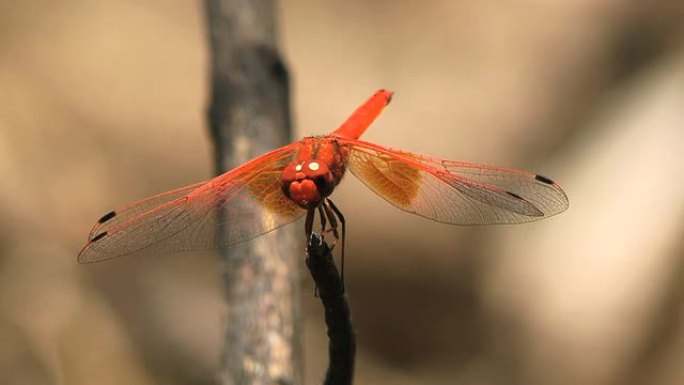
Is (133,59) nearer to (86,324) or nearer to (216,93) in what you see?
(86,324)

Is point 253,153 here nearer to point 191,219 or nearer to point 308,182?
point 191,219

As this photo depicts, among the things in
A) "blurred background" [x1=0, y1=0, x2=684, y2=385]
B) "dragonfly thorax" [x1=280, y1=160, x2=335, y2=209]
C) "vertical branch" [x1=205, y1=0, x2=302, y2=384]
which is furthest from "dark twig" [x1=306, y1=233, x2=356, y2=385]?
"blurred background" [x1=0, y1=0, x2=684, y2=385]

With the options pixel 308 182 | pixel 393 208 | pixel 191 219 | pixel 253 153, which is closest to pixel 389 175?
pixel 308 182

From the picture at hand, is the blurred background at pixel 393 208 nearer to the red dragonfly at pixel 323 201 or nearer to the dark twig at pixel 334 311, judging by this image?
the red dragonfly at pixel 323 201

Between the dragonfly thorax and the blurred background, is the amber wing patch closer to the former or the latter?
the dragonfly thorax

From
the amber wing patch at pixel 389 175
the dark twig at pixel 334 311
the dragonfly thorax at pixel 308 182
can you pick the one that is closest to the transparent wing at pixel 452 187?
the amber wing patch at pixel 389 175

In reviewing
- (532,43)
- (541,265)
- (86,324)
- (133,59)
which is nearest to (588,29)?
(532,43)
